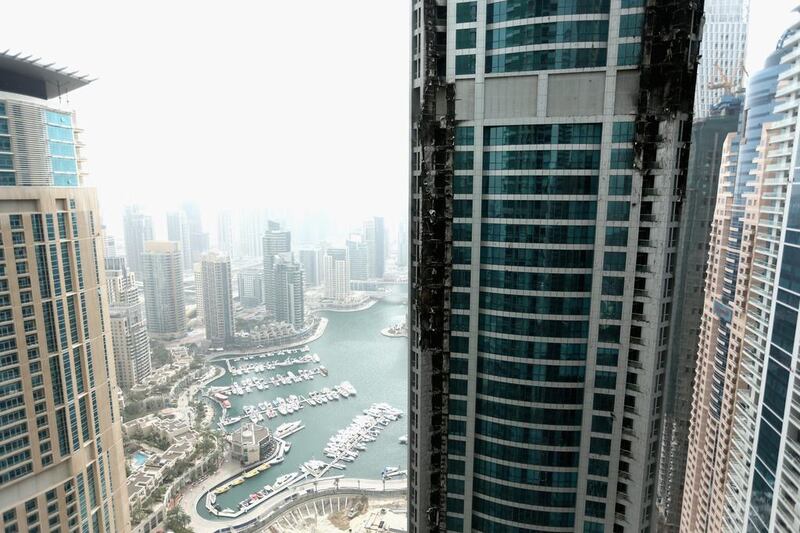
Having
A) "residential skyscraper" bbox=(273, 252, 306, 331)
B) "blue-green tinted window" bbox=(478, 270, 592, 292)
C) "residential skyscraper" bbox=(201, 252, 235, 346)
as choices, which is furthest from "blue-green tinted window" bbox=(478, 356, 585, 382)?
"residential skyscraper" bbox=(273, 252, 306, 331)

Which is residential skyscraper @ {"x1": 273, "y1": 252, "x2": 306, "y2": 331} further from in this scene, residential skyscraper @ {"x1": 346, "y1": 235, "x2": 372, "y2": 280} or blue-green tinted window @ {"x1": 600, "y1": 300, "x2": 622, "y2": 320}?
blue-green tinted window @ {"x1": 600, "y1": 300, "x2": 622, "y2": 320}

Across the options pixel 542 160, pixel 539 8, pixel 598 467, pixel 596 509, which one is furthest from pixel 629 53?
pixel 596 509

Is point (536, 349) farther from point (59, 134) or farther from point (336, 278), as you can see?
point (336, 278)

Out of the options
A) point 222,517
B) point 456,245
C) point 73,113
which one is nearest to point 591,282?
point 456,245

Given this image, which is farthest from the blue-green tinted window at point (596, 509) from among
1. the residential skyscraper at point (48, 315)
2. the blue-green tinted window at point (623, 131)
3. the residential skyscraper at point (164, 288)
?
the residential skyscraper at point (164, 288)

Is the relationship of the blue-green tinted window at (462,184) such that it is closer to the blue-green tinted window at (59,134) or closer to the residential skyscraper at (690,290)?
the blue-green tinted window at (59,134)
